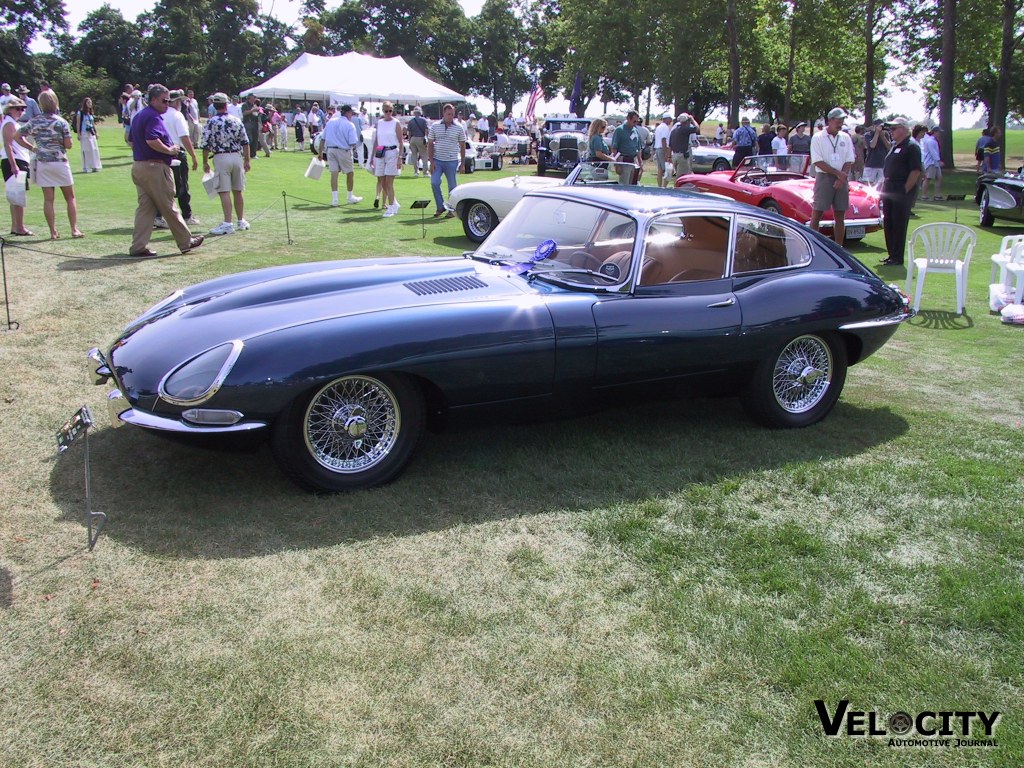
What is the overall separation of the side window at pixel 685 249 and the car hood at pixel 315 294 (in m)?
0.81

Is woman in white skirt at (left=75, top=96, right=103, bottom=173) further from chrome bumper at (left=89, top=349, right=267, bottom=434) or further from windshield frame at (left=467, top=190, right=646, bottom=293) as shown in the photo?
chrome bumper at (left=89, top=349, right=267, bottom=434)

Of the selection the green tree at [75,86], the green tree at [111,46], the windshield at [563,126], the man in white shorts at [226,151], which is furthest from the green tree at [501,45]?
the man in white shorts at [226,151]

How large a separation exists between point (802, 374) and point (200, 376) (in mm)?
3465

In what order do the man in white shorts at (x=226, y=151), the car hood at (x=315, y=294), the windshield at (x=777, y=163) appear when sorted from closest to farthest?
1. the car hood at (x=315, y=294)
2. the man in white shorts at (x=226, y=151)
3. the windshield at (x=777, y=163)

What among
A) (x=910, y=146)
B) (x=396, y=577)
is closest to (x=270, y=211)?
(x=910, y=146)

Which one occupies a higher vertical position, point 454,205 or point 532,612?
point 454,205

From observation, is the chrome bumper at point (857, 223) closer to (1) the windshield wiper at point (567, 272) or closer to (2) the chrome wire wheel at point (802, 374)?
(2) the chrome wire wheel at point (802, 374)

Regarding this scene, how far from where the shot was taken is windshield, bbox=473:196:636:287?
4773 mm

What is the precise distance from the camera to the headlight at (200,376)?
3.71m

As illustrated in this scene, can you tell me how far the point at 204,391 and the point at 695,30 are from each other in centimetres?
4207

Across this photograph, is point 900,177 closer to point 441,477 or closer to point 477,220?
point 477,220

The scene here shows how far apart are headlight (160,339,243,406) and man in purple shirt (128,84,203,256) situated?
247 inches

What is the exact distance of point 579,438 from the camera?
16.1 feet

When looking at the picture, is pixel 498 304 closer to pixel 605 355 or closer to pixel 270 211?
pixel 605 355
